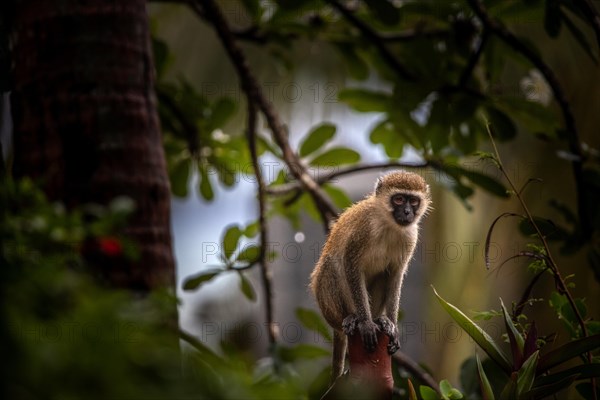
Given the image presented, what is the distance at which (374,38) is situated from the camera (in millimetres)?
4309

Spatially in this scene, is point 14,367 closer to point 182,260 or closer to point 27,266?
point 27,266

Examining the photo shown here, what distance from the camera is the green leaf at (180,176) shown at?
4.80 metres

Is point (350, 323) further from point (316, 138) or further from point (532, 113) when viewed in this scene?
point (532, 113)

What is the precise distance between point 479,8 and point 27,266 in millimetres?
3048

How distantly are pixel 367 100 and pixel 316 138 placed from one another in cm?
37

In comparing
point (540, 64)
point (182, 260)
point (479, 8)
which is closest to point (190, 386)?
point (479, 8)

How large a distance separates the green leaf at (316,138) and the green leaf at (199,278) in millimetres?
930

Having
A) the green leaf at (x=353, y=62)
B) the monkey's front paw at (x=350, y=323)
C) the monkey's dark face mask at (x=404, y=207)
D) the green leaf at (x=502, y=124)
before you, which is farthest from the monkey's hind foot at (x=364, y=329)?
the green leaf at (x=353, y=62)

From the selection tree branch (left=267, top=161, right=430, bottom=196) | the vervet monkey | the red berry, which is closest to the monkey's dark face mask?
the vervet monkey

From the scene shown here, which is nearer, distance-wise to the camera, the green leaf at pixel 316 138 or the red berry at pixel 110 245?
the red berry at pixel 110 245

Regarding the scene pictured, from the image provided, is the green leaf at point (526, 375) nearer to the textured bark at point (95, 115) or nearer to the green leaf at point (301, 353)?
the textured bark at point (95, 115)

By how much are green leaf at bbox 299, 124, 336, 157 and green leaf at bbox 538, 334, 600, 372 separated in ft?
8.18

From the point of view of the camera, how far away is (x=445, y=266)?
385 inches

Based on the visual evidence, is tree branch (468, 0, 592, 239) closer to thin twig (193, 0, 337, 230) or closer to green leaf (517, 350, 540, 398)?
thin twig (193, 0, 337, 230)
